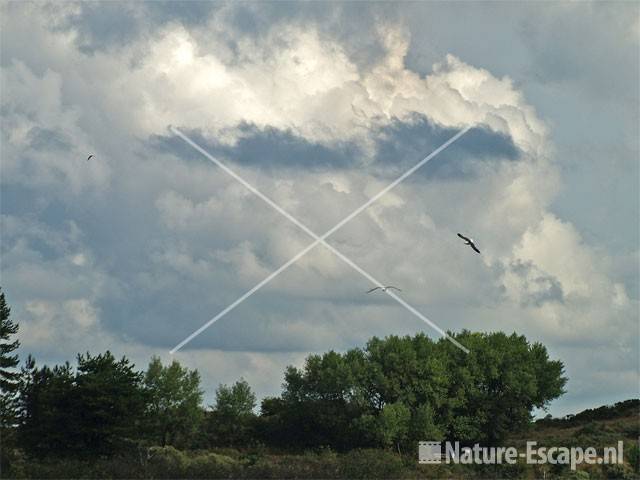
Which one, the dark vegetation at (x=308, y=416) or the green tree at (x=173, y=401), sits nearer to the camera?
the dark vegetation at (x=308, y=416)

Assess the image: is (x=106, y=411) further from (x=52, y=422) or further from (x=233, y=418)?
(x=233, y=418)

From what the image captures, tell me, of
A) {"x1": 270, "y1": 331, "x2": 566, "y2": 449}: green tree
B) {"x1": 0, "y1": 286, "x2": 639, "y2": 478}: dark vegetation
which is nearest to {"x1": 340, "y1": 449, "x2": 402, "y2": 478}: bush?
{"x1": 0, "y1": 286, "x2": 639, "y2": 478}: dark vegetation

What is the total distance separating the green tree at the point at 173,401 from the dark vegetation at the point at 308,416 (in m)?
0.11

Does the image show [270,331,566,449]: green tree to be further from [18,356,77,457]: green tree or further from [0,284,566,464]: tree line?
[18,356,77,457]: green tree

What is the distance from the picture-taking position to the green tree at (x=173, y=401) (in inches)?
4250

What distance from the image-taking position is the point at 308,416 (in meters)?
113

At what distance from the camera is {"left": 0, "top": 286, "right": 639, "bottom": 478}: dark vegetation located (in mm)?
85750

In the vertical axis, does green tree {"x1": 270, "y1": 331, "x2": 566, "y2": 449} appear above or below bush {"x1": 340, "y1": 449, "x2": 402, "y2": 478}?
above

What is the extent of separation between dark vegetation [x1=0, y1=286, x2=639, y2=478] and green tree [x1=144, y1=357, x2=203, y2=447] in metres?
0.11

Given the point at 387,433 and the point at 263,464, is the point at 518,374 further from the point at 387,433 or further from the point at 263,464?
the point at 263,464

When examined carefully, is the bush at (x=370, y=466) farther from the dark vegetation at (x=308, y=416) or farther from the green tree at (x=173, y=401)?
the green tree at (x=173, y=401)

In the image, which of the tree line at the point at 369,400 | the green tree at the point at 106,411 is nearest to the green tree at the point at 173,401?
the tree line at the point at 369,400

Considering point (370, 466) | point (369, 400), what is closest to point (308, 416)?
point (369, 400)

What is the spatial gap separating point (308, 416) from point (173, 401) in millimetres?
14243
